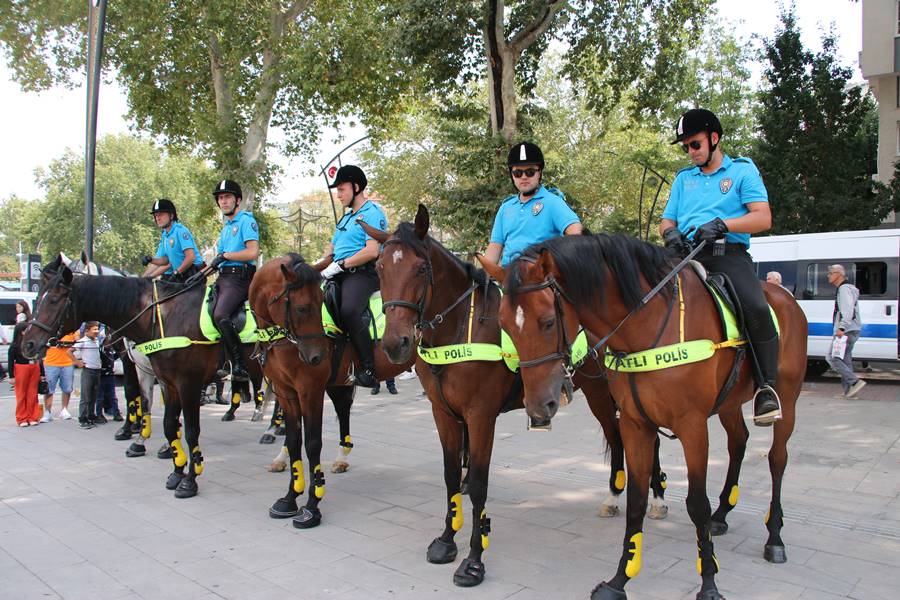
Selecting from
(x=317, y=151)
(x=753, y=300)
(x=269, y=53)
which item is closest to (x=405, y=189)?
(x=317, y=151)

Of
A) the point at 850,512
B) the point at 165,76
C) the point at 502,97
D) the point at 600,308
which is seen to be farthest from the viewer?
the point at 165,76

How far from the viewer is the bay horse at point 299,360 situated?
541 centimetres

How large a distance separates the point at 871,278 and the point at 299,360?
1308 cm

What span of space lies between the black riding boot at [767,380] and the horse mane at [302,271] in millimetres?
3530

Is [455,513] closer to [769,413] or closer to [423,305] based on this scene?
[423,305]

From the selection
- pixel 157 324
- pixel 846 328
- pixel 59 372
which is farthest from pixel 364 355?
pixel 846 328

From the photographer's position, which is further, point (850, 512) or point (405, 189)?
point (405, 189)

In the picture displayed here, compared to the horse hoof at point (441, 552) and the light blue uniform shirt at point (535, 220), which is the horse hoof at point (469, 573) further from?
the light blue uniform shirt at point (535, 220)

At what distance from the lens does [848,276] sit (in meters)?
13.8

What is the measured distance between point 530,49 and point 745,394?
Answer: 48.2ft

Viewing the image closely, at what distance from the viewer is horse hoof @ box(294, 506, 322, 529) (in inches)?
208

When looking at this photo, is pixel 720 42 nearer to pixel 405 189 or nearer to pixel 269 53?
pixel 405 189

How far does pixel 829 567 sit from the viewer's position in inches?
167

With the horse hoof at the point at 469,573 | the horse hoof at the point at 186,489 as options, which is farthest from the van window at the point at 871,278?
the horse hoof at the point at 186,489
